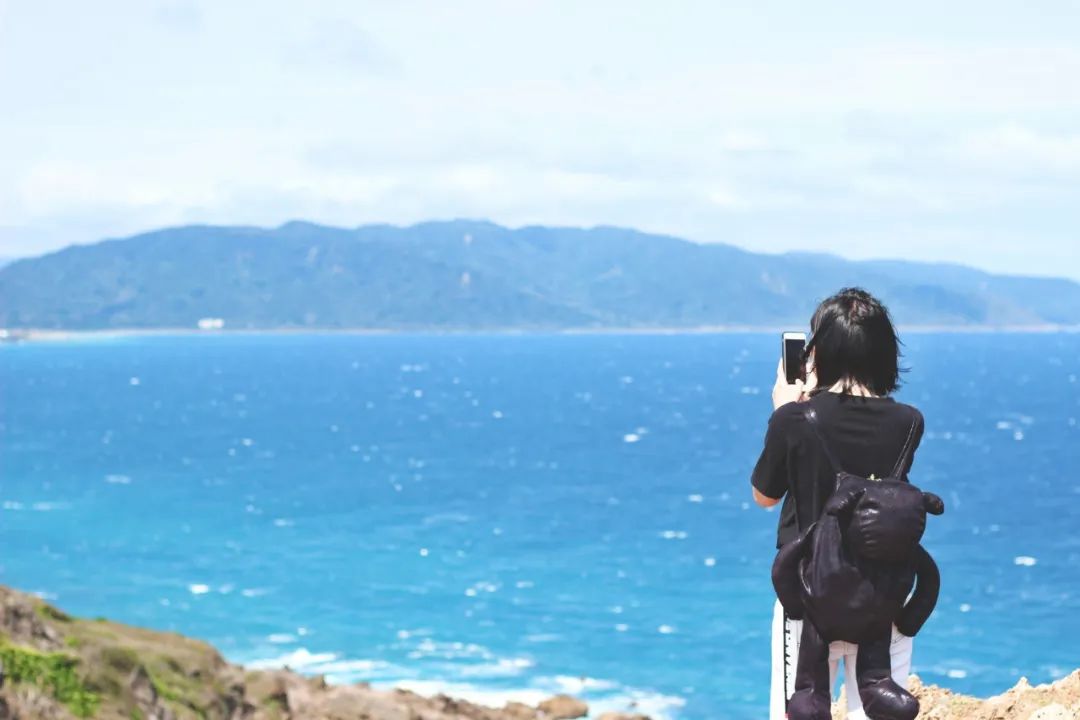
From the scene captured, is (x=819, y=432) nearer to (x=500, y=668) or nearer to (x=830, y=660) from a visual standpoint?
(x=830, y=660)

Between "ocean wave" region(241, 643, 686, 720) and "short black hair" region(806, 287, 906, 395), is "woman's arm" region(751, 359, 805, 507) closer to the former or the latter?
"short black hair" region(806, 287, 906, 395)

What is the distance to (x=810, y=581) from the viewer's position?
16.4 ft

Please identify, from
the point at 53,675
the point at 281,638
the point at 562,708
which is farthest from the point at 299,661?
the point at 53,675

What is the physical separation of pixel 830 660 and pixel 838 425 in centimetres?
105

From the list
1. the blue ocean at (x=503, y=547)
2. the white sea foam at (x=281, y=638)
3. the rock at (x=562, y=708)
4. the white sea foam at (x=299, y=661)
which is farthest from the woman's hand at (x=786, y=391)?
the white sea foam at (x=281, y=638)

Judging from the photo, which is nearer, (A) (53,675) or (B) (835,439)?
(B) (835,439)

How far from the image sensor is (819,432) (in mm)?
4980

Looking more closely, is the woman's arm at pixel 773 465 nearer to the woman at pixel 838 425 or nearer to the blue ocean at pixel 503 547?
the woman at pixel 838 425

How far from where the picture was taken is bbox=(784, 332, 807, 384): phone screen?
530cm

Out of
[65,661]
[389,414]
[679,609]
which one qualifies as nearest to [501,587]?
[679,609]

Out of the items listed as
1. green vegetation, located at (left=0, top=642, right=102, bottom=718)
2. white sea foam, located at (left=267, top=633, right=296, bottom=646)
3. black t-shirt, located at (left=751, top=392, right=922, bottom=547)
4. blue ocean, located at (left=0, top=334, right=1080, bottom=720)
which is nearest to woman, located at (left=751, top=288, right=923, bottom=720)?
black t-shirt, located at (left=751, top=392, right=922, bottom=547)

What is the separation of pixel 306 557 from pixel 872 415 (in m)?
46.4

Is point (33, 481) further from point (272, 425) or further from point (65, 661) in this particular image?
point (65, 661)

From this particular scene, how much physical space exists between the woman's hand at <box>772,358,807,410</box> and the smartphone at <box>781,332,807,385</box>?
2cm
